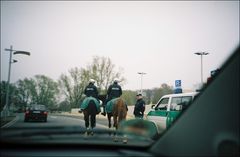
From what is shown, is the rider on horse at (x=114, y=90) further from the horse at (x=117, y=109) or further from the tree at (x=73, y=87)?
the tree at (x=73, y=87)

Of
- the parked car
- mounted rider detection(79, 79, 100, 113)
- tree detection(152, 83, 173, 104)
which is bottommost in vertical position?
the parked car

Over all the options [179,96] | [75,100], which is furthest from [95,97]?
[75,100]

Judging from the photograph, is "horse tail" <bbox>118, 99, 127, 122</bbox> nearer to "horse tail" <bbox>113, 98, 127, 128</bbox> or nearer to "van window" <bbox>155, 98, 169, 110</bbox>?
"horse tail" <bbox>113, 98, 127, 128</bbox>

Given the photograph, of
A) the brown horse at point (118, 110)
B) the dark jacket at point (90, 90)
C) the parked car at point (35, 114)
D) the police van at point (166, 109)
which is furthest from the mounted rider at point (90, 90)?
the parked car at point (35, 114)

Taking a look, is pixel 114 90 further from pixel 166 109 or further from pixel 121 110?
pixel 166 109

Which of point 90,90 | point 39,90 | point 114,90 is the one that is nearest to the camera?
point 114,90

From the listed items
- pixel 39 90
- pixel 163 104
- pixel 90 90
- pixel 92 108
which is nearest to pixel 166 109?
pixel 163 104

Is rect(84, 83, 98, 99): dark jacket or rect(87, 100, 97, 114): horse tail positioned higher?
rect(84, 83, 98, 99): dark jacket

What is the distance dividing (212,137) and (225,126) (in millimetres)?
129

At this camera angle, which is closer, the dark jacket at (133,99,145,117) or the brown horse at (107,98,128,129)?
the brown horse at (107,98,128,129)

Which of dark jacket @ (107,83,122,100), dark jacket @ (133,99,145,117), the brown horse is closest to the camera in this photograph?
the brown horse

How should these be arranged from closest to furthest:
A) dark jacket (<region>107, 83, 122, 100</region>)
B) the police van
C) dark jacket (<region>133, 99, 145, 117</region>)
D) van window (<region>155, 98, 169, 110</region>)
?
1. dark jacket (<region>107, 83, 122, 100</region>)
2. the police van
3. van window (<region>155, 98, 169, 110</region>)
4. dark jacket (<region>133, 99, 145, 117</region>)

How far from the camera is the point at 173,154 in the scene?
2.38 metres

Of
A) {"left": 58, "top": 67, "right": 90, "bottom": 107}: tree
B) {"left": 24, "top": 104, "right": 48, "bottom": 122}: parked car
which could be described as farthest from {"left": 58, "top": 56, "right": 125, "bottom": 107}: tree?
{"left": 24, "top": 104, "right": 48, "bottom": 122}: parked car
